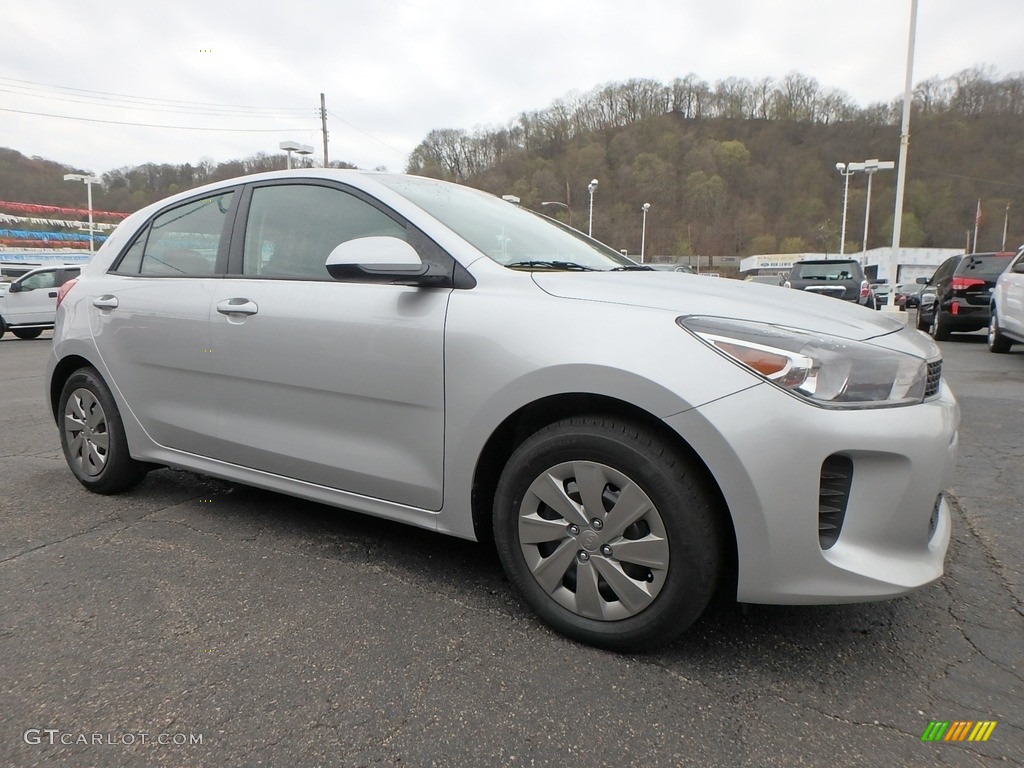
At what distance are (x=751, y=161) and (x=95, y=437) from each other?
95.0 metres

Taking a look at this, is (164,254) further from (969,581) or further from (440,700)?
(969,581)

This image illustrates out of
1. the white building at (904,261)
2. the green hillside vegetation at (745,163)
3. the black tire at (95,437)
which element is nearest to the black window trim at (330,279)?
the black tire at (95,437)

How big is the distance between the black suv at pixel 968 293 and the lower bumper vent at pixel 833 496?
1137 cm

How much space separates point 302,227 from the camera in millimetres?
2809

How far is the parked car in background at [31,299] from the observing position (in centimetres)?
1468

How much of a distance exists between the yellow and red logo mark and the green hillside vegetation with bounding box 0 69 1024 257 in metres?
62.0

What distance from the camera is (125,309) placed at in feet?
10.7

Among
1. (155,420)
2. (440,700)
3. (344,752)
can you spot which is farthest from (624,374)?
(155,420)

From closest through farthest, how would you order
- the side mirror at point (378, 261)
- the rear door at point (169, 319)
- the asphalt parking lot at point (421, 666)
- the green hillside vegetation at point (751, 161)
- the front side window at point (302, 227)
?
the asphalt parking lot at point (421, 666) < the side mirror at point (378, 261) < the front side window at point (302, 227) < the rear door at point (169, 319) < the green hillside vegetation at point (751, 161)

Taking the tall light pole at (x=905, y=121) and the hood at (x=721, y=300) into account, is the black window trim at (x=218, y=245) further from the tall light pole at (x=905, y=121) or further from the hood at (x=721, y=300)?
the tall light pole at (x=905, y=121)

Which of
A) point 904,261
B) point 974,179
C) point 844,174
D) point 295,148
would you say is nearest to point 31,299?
point 295,148

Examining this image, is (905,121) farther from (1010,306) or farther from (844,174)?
(844,174)

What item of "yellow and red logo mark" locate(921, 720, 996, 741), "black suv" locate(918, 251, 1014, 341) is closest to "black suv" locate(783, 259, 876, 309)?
"black suv" locate(918, 251, 1014, 341)

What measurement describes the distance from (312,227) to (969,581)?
292 centimetres
